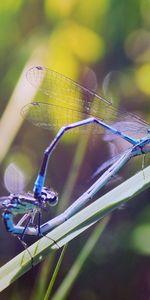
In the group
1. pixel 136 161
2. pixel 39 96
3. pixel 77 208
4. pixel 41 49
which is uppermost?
pixel 41 49

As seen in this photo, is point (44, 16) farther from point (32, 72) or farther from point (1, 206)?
point (1, 206)

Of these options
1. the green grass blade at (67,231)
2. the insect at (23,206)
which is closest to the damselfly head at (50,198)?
the insect at (23,206)

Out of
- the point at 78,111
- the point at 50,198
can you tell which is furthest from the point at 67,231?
the point at 78,111

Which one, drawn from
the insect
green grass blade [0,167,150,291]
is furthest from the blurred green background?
green grass blade [0,167,150,291]

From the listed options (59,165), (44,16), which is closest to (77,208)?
(59,165)

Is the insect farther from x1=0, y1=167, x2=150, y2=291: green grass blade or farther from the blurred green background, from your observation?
the blurred green background

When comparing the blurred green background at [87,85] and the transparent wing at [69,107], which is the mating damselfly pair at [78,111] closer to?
the transparent wing at [69,107]

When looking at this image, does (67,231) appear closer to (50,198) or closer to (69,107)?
(50,198)
